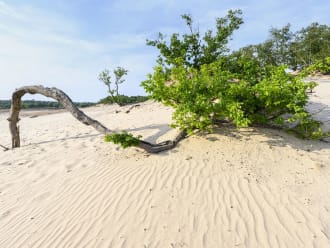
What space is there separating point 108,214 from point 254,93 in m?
4.29

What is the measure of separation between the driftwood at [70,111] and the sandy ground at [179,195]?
29cm

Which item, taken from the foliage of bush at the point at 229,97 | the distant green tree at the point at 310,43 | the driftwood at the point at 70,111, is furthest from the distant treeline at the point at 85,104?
the distant green tree at the point at 310,43

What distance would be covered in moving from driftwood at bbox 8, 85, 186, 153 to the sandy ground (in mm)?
289

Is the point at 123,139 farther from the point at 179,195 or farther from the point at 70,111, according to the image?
the point at 70,111

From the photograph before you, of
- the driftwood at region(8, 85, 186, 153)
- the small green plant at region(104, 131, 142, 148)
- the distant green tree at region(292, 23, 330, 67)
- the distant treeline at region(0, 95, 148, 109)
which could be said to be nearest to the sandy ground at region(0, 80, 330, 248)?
the driftwood at region(8, 85, 186, 153)

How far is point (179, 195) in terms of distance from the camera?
4234 mm

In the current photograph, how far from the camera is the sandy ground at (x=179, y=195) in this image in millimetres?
3416

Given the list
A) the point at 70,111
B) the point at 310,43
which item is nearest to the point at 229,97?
the point at 70,111

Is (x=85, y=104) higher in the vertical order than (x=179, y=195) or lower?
higher

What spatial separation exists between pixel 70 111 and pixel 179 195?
15.0ft

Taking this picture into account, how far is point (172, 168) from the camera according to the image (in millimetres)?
5172

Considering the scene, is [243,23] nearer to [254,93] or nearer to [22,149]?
[254,93]

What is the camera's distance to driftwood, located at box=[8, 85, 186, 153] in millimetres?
6055

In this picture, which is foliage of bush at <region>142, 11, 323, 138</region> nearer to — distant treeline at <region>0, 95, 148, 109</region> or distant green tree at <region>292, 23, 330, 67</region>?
distant treeline at <region>0, 95, 148, 109</region>
